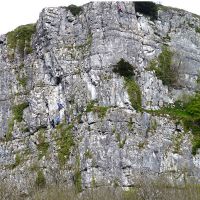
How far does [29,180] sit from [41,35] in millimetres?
20062

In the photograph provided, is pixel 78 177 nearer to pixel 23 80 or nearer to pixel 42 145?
pixel 42 145

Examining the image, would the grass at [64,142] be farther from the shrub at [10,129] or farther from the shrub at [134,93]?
the shrub at [134,93]

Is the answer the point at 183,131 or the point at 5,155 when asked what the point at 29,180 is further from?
the point at 183,131

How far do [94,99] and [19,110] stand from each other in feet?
29.4

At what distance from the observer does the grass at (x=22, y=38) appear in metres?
79.4

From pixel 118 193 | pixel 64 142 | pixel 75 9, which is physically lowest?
pixel 118 193

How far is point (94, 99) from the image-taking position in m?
70.8

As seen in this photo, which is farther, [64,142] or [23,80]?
[23,80]

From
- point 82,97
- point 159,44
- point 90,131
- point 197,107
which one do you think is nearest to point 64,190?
point 90,131

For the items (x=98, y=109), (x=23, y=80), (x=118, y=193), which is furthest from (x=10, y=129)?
(x=118, y=193)

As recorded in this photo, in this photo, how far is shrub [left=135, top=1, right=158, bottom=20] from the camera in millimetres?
78562

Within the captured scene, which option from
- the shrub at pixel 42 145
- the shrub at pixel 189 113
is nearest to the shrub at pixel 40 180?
the shrub at pixel 42 145

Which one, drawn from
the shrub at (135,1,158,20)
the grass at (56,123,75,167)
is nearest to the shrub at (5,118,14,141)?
the grass at (56,123,75,167)

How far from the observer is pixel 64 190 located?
53.5 m
